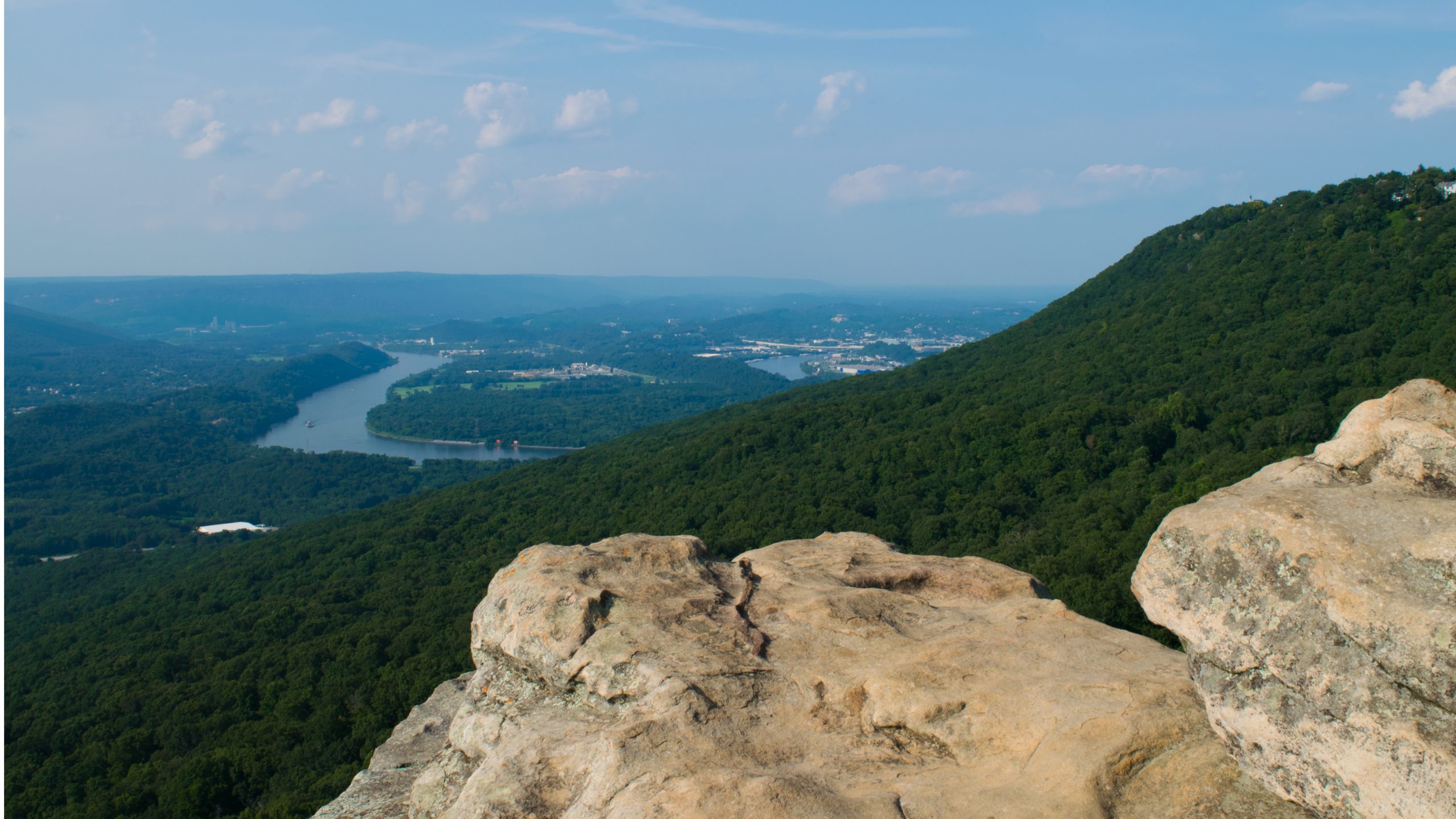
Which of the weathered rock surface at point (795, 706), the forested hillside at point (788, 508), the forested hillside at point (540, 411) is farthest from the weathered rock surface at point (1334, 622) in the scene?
the forested hillside at point (540, 411)

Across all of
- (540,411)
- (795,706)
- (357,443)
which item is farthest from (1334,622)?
(540,411)

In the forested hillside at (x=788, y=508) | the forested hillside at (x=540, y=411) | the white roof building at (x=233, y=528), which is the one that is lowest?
the white roof building at (x=233, y=528)

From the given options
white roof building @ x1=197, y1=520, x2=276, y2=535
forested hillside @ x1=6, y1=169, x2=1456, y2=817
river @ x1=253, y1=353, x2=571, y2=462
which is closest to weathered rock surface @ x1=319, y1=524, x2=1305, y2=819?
forested hillside @ x1=6, y1=169, x2=1456, y2=817

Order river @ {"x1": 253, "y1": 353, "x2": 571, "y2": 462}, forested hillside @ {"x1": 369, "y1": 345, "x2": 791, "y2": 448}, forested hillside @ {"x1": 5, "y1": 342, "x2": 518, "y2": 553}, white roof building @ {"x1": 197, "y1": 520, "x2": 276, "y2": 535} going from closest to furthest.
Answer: white roof building @ {"x1": 197, "y1": 520, "x2": 276, "y2": 535}, forested hillside @ {"x1": 5, "y1": 342, "x2": 518, "y2": 553}, river @ {"x1": 253, "y1": 353, "x2": 571, "y2": 462}, forested hillside @ {"x1": 369, "y1": 345, "x2": 791, "y2": 448}

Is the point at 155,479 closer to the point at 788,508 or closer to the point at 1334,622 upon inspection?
the point at 788,508

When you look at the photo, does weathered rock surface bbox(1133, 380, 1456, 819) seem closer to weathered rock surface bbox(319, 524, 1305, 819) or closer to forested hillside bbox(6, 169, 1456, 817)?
weathered rock surface bbox(319, 524, 1305, 819)

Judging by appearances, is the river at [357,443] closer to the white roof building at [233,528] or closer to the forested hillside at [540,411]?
the forested hillside at [540,411]

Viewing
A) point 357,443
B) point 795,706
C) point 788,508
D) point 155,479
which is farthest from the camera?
point 357,443
